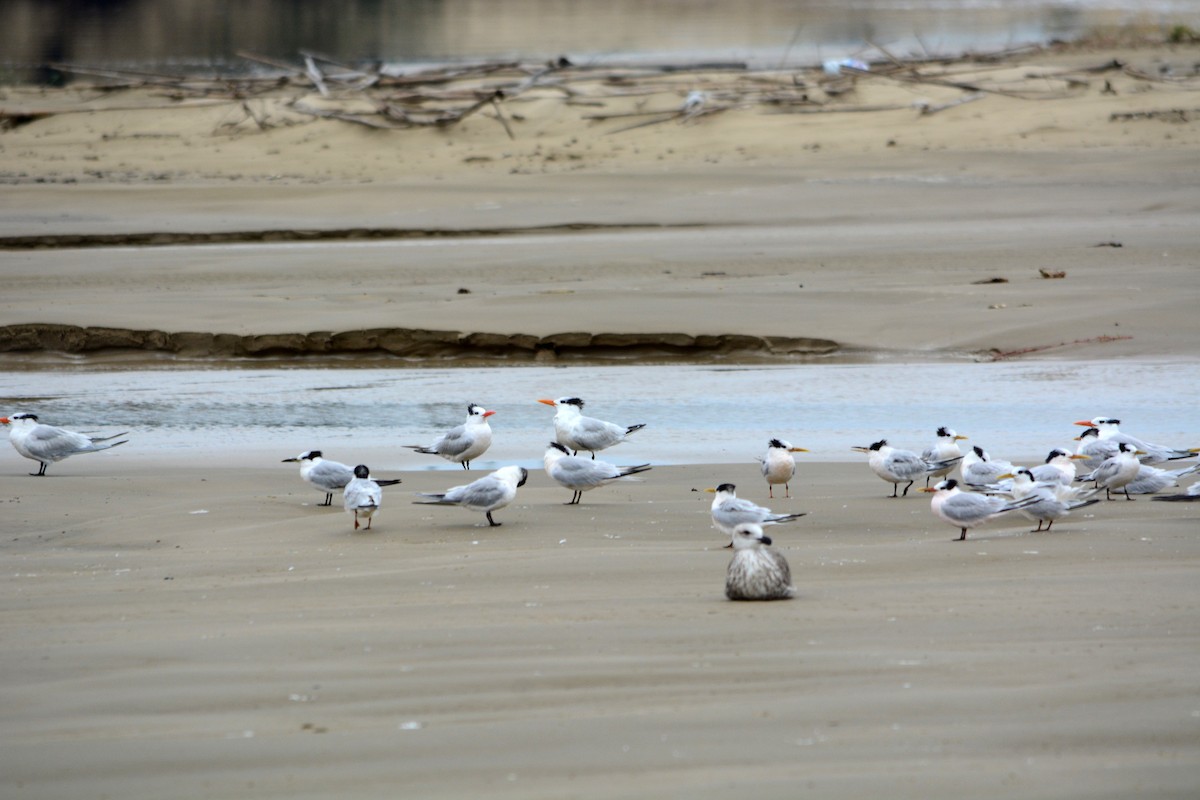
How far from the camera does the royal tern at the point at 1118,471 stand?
7.29 meters

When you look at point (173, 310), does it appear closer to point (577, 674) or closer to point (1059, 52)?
point (577, 674)

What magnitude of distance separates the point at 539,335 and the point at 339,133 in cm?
1006

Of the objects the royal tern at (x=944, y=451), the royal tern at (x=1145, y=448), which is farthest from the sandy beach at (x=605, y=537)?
the royal tern at (x=1145, y=448)

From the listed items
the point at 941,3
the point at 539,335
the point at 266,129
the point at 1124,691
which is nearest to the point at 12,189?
the point at 266,129

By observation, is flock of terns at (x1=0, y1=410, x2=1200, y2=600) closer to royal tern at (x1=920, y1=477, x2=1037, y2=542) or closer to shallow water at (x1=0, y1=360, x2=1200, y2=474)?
royal tern at (x1=920, y1=477, x2=1037, y2=542)

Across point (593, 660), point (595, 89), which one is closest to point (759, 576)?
point (593, 660)

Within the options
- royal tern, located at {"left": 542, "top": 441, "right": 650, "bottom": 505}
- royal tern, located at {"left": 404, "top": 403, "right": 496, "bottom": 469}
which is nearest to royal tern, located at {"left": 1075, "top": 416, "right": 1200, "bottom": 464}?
royal tern, located at {"left": 542, "top": 441, "right": 650, "bottom": 505}

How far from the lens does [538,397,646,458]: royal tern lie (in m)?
8.59

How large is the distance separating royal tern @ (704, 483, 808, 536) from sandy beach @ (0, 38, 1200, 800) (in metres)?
0.16

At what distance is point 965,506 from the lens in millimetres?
6449

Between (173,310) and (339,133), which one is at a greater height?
(339,133)

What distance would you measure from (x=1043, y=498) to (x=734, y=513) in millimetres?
1442

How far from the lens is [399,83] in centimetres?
2344

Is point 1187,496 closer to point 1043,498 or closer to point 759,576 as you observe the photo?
point 1043,498
